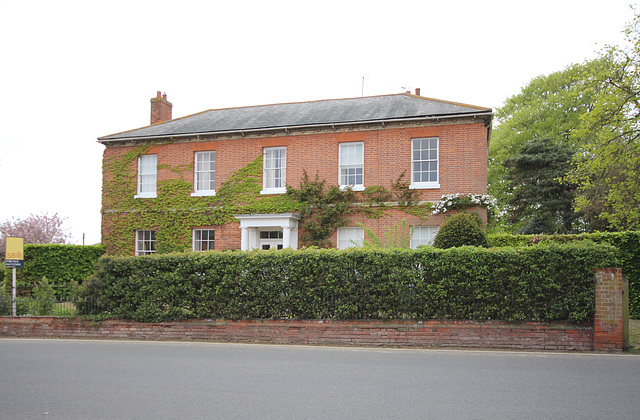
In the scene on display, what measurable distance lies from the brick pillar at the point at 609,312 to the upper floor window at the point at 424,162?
10.3 metres

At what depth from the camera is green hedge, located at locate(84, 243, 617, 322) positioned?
1051 cm

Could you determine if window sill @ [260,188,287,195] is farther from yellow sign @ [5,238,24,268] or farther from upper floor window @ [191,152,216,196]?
yellow sign @ [5,238,24,268]

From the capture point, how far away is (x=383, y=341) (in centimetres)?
1104

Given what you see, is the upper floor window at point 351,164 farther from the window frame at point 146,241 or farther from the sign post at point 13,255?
the sign post at point 13,255

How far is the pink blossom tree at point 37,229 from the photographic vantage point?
3962 centimetres

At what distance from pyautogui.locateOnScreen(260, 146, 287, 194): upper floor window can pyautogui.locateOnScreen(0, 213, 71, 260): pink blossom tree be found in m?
25.4

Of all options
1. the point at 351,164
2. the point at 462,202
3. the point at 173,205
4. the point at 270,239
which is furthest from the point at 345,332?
the point at 173,205

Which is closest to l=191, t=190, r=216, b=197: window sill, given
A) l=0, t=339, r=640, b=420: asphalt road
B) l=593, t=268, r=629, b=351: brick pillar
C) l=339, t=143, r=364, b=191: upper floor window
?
l=339, t=143, r=364, b=191: upper floor window

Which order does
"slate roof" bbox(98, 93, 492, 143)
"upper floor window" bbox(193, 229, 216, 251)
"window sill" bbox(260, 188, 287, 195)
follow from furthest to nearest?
"upper floor window" bbox(193, 229, 216, 251)
"window sill" bbox(260, 188, 287, 195)
"slate roof" bbox(98, 93, 492, 143)

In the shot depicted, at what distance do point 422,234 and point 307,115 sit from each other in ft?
24.3

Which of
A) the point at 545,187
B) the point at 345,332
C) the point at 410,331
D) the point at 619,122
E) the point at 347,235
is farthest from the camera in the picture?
the point at 545,187

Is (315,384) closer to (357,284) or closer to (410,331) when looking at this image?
(410,331)

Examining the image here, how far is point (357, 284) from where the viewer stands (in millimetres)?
11453

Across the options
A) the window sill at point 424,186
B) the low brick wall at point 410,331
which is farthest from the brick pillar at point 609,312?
the window sill at point 424,186
